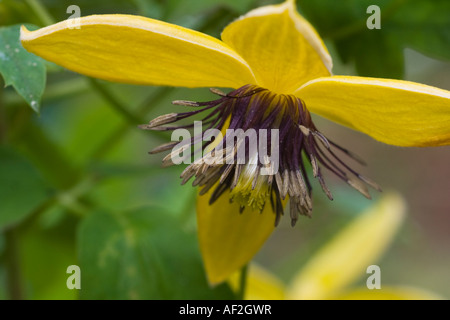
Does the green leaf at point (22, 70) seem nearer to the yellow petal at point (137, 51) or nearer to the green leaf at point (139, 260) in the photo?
the yellow petal at point (137, 51)

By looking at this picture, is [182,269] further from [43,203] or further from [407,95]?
[407,95]

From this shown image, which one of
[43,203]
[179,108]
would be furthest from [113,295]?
[179,108]

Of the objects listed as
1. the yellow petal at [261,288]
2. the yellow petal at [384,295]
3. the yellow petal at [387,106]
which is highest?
the yellow petal at [387,106]

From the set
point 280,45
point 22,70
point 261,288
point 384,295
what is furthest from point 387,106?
point 261,288

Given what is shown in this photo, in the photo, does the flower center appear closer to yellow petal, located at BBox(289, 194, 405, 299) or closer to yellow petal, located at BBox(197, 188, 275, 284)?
yellow petal, located at BBox(197, 188, 275, 284)

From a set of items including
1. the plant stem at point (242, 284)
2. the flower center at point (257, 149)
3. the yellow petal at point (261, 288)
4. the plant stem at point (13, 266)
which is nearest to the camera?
the flower center at point (257, 149)

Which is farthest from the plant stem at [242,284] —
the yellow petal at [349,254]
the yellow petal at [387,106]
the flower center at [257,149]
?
the yellow petal at [349,254]

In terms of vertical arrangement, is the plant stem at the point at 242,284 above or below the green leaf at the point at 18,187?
below
